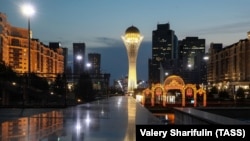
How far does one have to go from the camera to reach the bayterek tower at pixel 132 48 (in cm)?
13939

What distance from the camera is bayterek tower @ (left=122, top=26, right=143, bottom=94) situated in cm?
13939

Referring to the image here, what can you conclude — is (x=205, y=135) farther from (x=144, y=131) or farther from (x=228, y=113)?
(x=228, y=113)

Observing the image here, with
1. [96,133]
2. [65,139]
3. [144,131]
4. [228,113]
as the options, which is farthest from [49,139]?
[228,113]

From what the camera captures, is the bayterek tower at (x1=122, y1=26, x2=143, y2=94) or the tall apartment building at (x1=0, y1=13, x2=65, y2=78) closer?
the bayterek tower at (x1=122, y1=26, x2=143, y2=94)

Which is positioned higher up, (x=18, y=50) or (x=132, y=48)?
(x=18, y=50)

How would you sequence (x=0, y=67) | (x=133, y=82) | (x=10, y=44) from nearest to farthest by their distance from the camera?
(x=0, y=67) → (x=133, y=82) → (x=10, y=44)

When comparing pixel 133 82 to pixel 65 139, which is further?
pixel 133 82

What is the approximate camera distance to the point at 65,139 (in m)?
13.0

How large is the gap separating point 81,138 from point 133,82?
138816 mm

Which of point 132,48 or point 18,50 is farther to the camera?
point 18,50

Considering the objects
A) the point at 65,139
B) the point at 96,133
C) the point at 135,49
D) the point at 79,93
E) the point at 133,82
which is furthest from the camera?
A: the point at 133,82

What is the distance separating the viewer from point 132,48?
140875 millimetres

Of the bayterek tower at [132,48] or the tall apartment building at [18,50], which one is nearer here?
the bayterek tower at [132,48]

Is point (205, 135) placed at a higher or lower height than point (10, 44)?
lower
